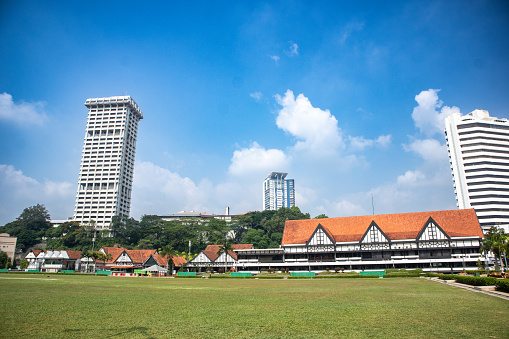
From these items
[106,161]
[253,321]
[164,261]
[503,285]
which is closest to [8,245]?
[164,261]

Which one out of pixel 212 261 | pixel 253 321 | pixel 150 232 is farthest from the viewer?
pixel 150 232

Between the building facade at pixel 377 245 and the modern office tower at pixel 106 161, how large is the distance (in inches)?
2955

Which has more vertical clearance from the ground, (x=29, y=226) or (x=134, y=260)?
(x=29, y=226)

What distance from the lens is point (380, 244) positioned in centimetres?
6581

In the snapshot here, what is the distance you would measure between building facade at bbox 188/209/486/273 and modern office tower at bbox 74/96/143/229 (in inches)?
2955

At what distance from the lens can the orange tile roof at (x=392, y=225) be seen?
211 feet

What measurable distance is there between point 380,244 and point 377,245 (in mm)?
607

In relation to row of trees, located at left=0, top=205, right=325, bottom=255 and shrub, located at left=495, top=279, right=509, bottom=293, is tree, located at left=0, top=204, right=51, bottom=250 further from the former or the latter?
shrub, located at left=495, top=279, right=509, bottom=293

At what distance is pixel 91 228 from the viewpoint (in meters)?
116

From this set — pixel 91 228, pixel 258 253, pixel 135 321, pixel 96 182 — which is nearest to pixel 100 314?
pixel 135 321

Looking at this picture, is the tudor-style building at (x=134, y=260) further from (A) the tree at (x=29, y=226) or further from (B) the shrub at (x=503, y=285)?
(B) the shrub at (x=503, y=285)

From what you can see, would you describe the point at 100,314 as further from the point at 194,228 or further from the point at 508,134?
the point at 508,134

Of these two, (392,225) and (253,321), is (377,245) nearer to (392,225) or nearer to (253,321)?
(392,225)

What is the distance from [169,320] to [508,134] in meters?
144
